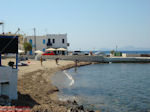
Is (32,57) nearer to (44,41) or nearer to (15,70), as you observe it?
(44,41)

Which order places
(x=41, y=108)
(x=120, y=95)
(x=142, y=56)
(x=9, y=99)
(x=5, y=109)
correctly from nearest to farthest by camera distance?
(x=41, y=108) → (x=5, y=109) → (x=9, y=99) → (x=120, y=95) → (x=142, y=56)

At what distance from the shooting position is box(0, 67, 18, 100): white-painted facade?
15078 millimetres

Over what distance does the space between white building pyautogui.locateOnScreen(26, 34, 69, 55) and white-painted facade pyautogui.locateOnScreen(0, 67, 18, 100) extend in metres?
61.1

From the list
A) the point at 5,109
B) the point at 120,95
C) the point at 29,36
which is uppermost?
the point at 29,36

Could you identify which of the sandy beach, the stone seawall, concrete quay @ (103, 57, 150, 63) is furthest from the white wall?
the sandy beach

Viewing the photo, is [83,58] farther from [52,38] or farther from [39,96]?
[39,96]

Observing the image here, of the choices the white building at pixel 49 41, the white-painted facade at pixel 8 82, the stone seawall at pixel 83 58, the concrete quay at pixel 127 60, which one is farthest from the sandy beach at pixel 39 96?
the white building at pixel 49 41

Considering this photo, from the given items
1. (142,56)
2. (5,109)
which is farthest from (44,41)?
(5,109)

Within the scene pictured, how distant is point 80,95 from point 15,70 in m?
9.02

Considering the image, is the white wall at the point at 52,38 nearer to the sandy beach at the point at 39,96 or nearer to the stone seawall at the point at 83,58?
the stone seawall at the point at 83,58

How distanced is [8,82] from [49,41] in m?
62.1

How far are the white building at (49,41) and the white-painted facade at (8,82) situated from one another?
201 feet

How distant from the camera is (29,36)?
77.4 meters

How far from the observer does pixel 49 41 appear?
76.9 m
